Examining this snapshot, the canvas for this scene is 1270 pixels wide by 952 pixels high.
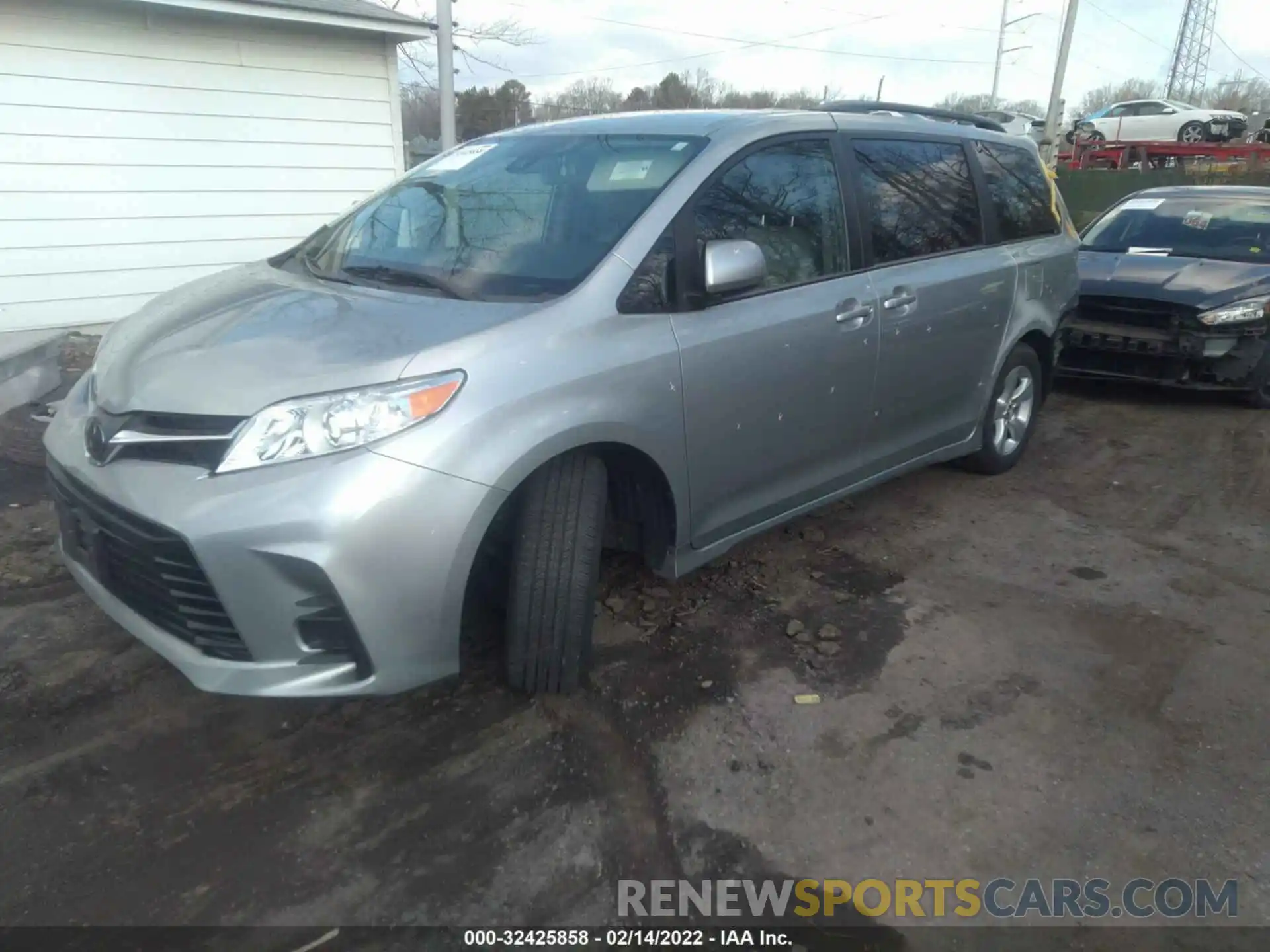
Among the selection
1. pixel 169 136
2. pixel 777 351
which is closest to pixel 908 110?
pixel 777 351

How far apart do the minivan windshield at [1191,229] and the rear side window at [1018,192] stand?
2714mm

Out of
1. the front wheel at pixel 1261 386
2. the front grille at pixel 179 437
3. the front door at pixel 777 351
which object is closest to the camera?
the front grille at pixel 179 437

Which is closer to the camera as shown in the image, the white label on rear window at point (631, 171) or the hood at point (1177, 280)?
the white label on rear window at point (631, 171)

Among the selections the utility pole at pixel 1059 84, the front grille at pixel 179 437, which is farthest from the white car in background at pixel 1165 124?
the front grille at pixel 179 437

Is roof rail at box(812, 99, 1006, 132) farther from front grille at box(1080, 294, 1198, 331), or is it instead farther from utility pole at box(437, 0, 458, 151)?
utility pole at box(437, 0, 458, 151)

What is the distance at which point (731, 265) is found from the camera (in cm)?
313

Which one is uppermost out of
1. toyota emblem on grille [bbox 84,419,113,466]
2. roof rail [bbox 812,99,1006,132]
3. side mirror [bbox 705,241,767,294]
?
roof rail [bbox 812,99,1006,132]

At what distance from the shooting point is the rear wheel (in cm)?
2764

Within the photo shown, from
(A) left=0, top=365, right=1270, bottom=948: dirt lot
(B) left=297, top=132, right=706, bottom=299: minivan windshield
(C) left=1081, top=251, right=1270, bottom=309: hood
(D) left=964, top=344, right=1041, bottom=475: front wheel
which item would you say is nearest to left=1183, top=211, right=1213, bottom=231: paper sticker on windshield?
(C) left=1081, top=251, right=1270, bottom=309: hood

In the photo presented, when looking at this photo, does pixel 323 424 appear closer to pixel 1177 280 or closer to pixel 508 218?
pixel 508 218

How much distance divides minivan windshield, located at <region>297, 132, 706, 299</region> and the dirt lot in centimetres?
140

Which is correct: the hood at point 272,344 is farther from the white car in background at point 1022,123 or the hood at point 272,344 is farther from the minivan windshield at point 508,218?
the white car in background at point 1022,123

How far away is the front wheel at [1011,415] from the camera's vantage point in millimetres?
5090

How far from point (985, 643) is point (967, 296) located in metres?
1.75
